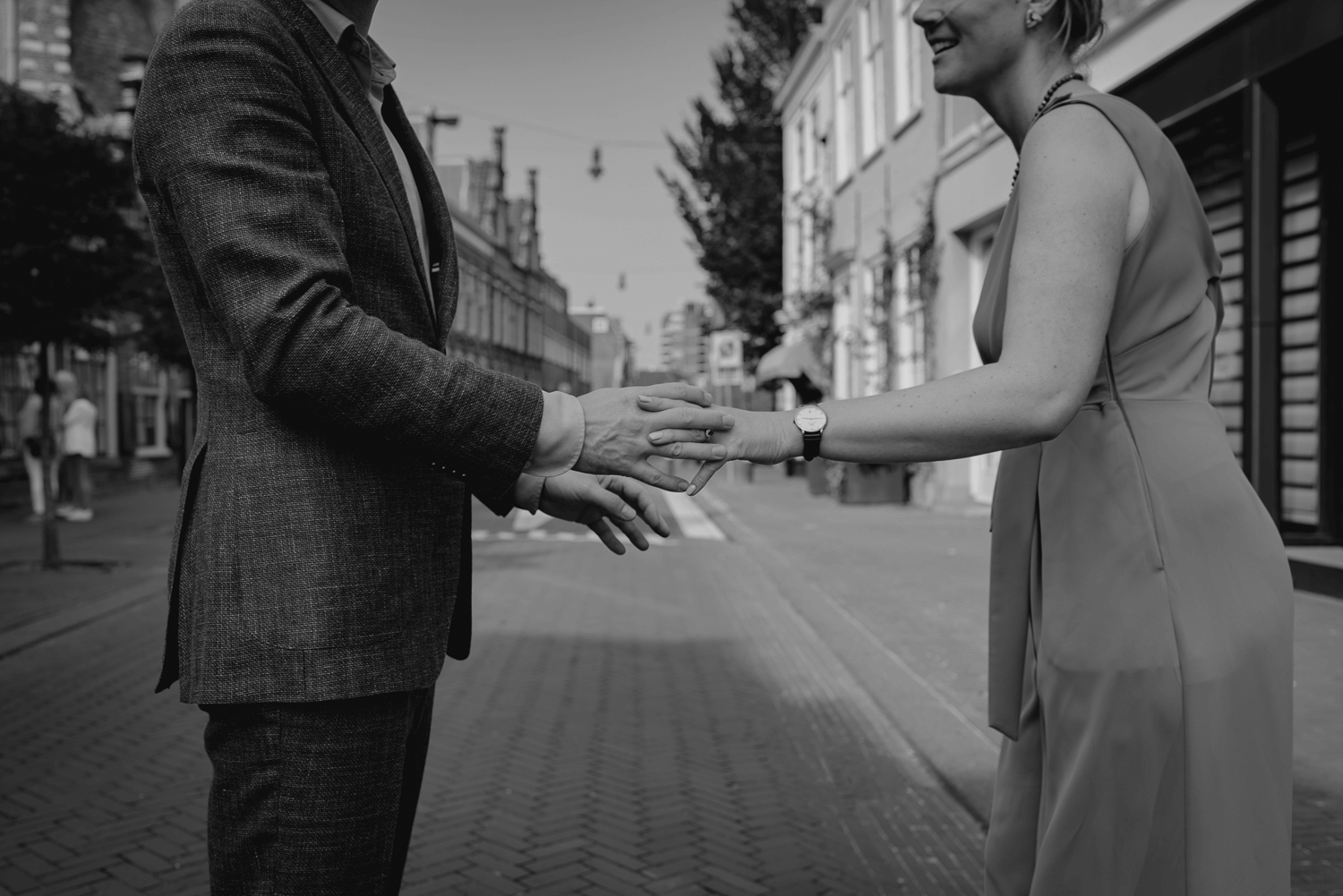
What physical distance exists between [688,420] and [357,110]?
1.96ft

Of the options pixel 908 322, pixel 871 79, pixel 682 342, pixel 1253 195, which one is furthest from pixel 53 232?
pixel 682 342

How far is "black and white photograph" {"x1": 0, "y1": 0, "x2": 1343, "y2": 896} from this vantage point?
1.36 m

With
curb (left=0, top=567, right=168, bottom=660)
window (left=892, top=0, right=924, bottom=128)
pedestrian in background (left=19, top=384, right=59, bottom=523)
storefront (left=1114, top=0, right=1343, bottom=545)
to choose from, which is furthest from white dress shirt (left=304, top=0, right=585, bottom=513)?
window (left=892, top=0, right=924, bottom=128)

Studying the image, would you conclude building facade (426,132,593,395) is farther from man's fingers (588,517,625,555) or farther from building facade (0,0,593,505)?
man's fingers (588,517,625,555)

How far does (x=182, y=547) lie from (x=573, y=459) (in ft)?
1.70

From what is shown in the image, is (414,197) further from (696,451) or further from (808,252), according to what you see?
(808,252)

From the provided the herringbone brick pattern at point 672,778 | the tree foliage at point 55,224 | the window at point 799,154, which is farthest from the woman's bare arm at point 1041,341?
the window at point 799,154

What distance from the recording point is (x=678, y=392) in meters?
1.46

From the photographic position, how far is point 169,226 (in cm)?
142

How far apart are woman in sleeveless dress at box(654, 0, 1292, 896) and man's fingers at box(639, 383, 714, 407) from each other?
60mm

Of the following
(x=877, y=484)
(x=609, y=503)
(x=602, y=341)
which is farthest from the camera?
(x=602, y=341)

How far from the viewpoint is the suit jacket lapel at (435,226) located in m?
1.63

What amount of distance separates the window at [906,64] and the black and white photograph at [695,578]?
678 centimetres

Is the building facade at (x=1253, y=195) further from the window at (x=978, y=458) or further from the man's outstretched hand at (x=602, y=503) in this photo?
the man's outstretched hand at (x=602, y=503)
